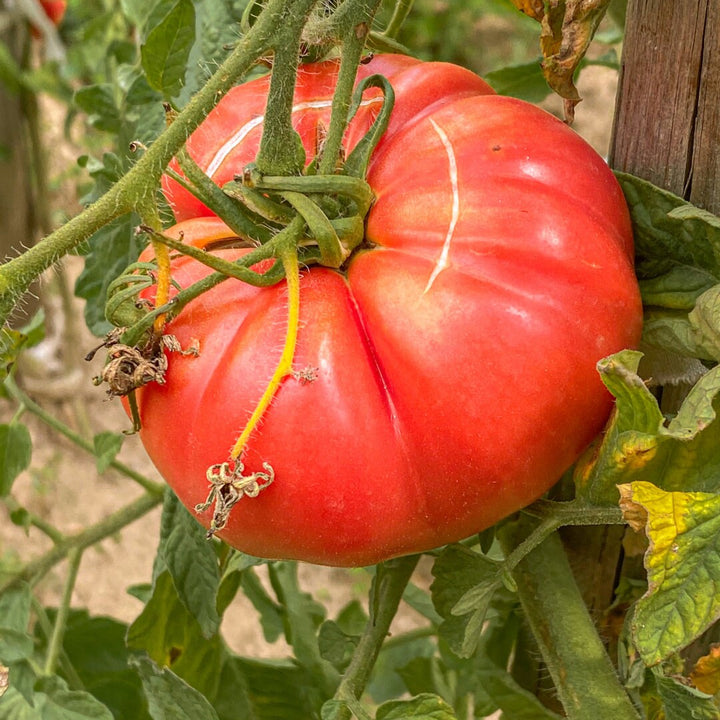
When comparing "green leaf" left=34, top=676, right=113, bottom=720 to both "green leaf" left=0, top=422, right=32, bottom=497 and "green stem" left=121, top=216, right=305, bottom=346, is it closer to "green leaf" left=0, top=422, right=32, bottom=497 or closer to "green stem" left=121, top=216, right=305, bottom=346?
"green leaf" left=0, top=422, right=32, bottom=497

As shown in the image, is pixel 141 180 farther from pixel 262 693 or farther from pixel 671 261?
pixel 262 693

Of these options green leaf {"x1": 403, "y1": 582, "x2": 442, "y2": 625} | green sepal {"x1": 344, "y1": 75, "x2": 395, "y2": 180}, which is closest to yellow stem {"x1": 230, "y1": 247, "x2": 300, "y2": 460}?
green sepal {"x1": 344, "y1": 75, "x2": 395, "y2": 180}

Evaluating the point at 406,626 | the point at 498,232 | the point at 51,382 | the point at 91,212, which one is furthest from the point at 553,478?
the point at 51,382

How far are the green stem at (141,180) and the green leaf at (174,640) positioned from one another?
47 centimetres

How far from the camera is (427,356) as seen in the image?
642 mm

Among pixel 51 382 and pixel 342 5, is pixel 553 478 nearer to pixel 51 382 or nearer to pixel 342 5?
pixel 342 5

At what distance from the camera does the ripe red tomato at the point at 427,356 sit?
2.12 feet

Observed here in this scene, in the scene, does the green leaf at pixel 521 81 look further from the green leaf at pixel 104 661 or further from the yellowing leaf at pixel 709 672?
the green leaf at pixel 104 661

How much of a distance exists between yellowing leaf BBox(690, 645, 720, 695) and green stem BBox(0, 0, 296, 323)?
542 mm

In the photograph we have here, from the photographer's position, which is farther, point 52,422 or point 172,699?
point 52,422

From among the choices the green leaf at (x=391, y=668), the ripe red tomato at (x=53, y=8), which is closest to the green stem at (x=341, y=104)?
the green leaf at (x=391, y=668)

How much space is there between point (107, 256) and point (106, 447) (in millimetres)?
210

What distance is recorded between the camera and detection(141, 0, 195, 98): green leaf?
2.82ft

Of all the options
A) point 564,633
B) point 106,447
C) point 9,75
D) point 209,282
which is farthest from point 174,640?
point 9,75
